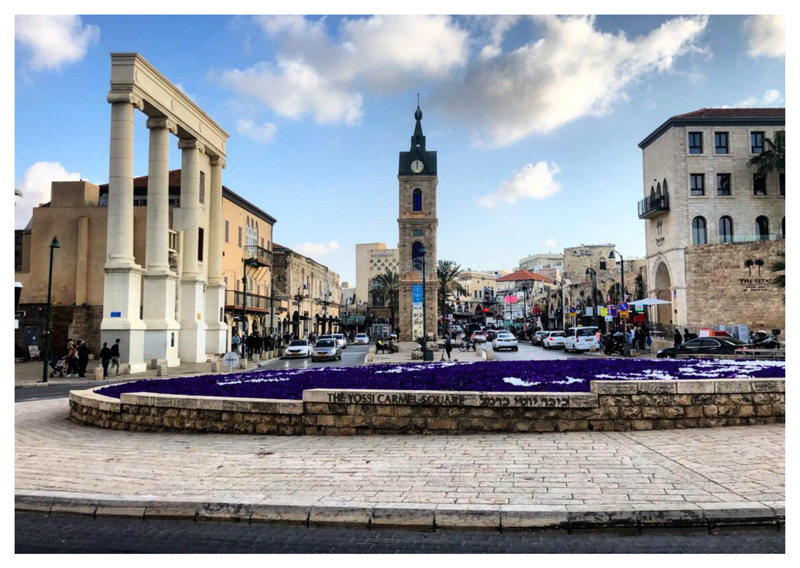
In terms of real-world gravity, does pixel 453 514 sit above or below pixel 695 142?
below

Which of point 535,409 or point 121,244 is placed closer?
point 535,409

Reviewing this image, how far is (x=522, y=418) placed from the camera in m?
10.3

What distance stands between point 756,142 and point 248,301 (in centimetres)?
4490

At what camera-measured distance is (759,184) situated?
168 ft

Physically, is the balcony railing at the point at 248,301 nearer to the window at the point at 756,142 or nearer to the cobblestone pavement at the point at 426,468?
the cobblestone pavement at the point at 426,468

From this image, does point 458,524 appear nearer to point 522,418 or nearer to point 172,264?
point 522,418

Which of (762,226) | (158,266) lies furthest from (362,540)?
(762,226)

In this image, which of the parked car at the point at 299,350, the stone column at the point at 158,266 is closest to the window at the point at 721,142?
the parked car at the point at 299,350

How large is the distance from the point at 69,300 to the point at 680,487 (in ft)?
130

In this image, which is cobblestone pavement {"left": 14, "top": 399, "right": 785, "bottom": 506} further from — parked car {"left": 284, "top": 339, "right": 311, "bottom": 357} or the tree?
the tree

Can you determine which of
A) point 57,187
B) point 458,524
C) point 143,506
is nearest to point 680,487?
point 458,524

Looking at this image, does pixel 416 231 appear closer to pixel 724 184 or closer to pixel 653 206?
pixel 653 206

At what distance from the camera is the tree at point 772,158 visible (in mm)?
48938

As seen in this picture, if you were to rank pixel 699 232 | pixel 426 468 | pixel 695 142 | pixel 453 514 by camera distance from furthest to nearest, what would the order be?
pixel 695 142 < pixel 699 232 < pixel 426 468 < pixel 453 514
